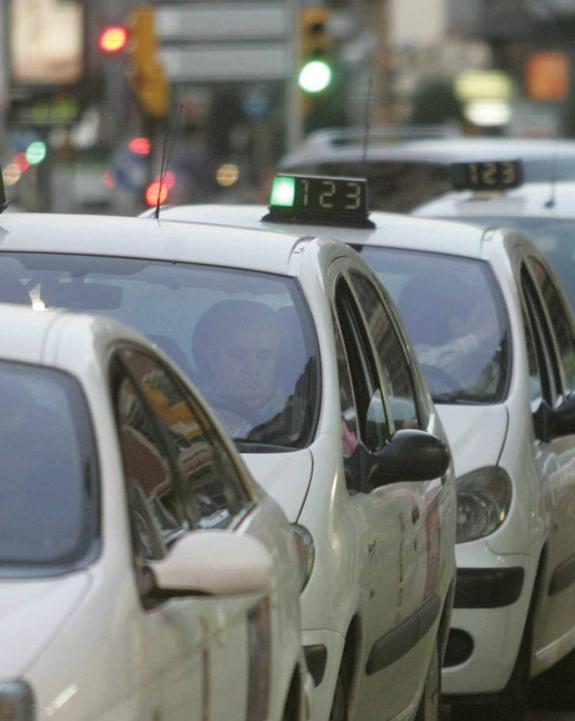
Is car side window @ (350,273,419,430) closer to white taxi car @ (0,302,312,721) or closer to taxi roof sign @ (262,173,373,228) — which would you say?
taxi roof sign @ (262,173,373,228)

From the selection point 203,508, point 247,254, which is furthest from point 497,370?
point 203,508

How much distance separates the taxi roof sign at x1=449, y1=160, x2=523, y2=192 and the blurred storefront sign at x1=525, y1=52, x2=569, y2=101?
250ft

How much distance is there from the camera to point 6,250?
6.06 m

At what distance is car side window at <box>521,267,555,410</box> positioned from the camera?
8117 mm

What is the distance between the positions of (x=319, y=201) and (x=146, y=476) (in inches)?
161

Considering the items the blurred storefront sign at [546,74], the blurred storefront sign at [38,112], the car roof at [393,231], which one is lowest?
the blurred storefront sign at [546,74]

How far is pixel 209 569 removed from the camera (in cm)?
372

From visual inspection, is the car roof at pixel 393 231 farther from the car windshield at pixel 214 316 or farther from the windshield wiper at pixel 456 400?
the car windshield at pixel 214 316

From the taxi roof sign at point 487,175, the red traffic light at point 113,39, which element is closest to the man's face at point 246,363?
the taxi roof sign at point 487,175

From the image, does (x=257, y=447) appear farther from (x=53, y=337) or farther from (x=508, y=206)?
(x=508, y=206)

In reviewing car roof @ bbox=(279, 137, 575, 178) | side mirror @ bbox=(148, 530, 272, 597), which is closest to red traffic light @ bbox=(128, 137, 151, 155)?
car roof @ bbox=(279, 137, 575, 178)

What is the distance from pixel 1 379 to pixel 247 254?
2.18m

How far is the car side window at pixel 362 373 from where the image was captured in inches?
235

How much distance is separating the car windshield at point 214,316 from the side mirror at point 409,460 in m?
0.22
